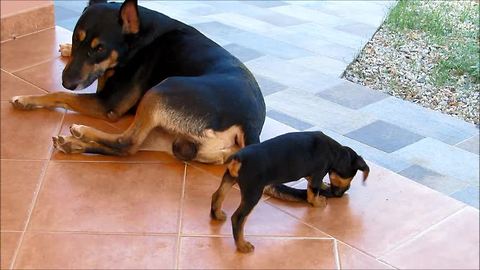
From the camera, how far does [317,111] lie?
2.97 metres

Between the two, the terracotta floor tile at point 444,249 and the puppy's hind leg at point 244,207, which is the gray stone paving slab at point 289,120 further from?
the puppy's hind leg at point 244,207

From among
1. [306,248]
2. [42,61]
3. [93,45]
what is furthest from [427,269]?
[42,61]

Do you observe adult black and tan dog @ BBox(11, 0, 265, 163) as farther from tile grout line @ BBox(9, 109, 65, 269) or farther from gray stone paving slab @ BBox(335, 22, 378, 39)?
gray stone paving slab @ BBox(335, 22, 378, 39)

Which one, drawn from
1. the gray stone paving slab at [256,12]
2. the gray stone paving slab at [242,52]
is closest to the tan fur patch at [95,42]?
the gray stone paving slab at [242,52]

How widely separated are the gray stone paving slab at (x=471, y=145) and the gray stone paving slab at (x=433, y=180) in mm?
253

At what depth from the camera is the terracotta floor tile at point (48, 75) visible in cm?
269

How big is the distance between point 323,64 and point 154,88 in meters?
1.54

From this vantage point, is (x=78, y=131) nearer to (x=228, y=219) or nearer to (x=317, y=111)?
(x=228, y=219)

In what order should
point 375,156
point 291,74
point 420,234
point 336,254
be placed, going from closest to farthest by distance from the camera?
point 336,254
point 420,234
point 375,156
point 291,74

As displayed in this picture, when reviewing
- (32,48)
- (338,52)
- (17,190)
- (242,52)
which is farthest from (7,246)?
(338,52)

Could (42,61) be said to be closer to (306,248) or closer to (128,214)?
(128,214)

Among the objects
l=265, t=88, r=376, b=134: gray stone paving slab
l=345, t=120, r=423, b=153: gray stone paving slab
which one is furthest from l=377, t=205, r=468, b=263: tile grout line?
l=265, t=88, r=376, b=134: gray stone paving slab

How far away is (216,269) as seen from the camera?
1782mm

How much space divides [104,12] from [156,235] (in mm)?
871
